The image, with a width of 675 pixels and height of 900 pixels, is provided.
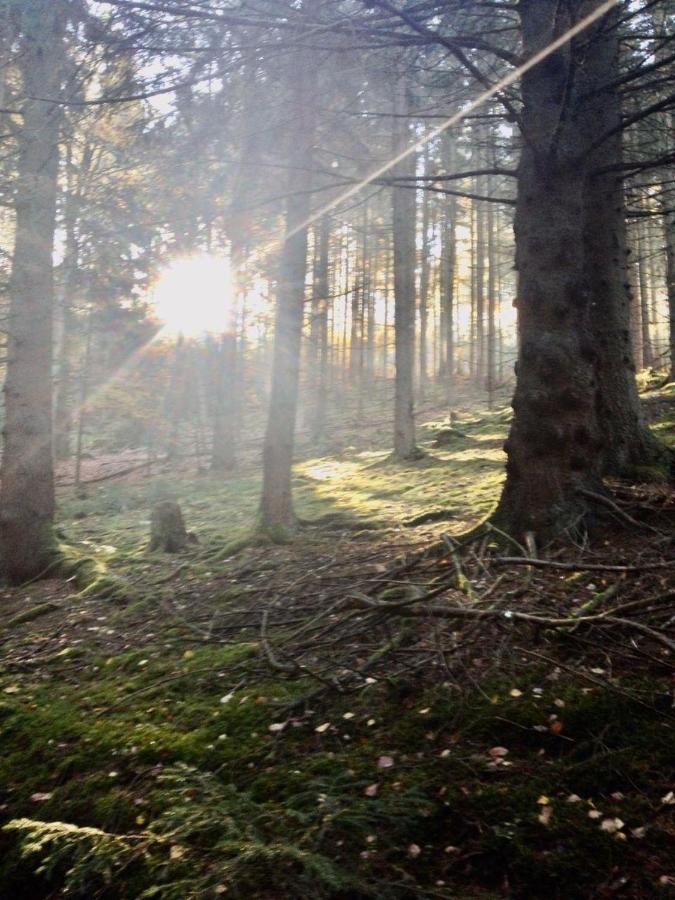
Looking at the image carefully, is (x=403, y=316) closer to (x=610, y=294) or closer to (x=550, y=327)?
(x=610, y=294)

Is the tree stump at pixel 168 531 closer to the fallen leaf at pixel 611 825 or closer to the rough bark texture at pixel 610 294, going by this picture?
the rough bark texture at pixel 610 294

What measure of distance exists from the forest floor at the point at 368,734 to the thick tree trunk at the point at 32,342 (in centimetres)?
260

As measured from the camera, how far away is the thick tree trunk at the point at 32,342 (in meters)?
8.92

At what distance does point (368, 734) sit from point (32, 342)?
7.68m

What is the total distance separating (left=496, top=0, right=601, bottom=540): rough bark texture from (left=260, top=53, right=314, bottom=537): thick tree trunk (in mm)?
4188

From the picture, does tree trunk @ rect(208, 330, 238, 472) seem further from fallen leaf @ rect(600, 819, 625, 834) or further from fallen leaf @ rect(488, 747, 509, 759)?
fallen leaf @ rect(600, 819, 625, 834)

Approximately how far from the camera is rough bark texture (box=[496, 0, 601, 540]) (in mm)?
5324

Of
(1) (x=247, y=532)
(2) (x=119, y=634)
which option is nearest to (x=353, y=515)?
(1) (x=247, y=532)

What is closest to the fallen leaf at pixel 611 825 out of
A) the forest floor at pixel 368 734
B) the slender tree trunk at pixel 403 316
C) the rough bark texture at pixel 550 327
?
the forest floor at pixel 368 734

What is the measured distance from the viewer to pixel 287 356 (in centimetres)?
923

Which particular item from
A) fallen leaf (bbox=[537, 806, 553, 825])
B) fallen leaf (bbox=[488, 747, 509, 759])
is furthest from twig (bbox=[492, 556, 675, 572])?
fallen leaf (bbox=[537, 806, 553, 825])

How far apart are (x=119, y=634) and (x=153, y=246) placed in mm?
13323

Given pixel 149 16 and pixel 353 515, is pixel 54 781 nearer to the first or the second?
pixel 149 16

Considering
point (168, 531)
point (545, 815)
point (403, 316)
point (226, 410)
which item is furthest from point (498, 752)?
point (226, 410)
